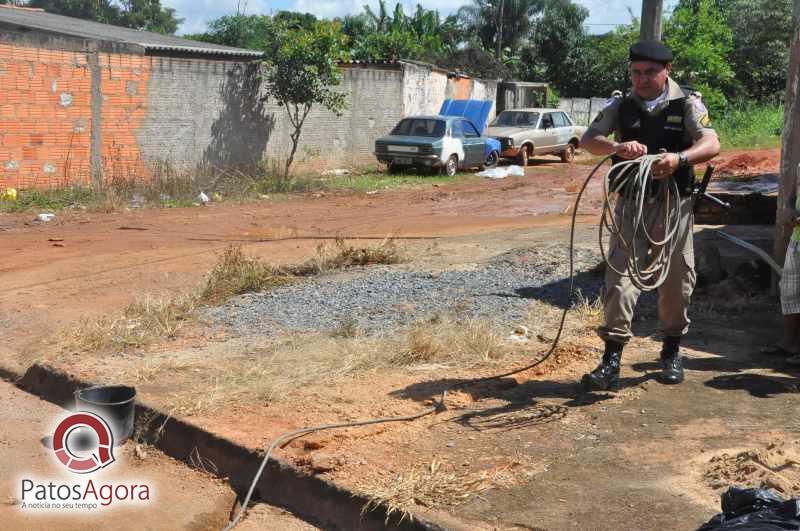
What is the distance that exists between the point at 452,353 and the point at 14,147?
483 inches

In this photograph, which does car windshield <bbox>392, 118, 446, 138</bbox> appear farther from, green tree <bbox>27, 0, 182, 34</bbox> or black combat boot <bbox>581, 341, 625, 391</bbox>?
green tree <bbox>27, 0, 182, 34</bbox>

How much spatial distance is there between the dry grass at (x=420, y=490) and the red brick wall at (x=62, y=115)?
13.7 m

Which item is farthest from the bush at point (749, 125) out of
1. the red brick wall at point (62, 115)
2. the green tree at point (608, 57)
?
the red brick wall at point (62, 115)

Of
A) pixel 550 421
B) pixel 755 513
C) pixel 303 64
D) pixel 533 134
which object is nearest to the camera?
pixel 755 513

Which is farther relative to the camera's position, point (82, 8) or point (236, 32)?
point (82, 8)

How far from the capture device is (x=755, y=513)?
3.23m

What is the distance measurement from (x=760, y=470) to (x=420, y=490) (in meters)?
1.52

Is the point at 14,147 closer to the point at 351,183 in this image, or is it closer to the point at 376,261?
the point at 351,183

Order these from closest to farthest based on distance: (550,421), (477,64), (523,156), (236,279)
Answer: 1. (550,421)
2. (236,279)
3. (523,156)
4. (477,64)

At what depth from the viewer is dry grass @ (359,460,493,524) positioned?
13.1 feet

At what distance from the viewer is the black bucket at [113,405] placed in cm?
517

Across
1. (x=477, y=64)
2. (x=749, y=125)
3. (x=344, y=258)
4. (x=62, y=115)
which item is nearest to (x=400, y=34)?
(x=477, y=64)

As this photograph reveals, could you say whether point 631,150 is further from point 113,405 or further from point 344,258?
point 344,258

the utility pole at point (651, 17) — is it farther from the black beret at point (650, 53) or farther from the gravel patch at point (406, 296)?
the black beret at point (650, 53)
